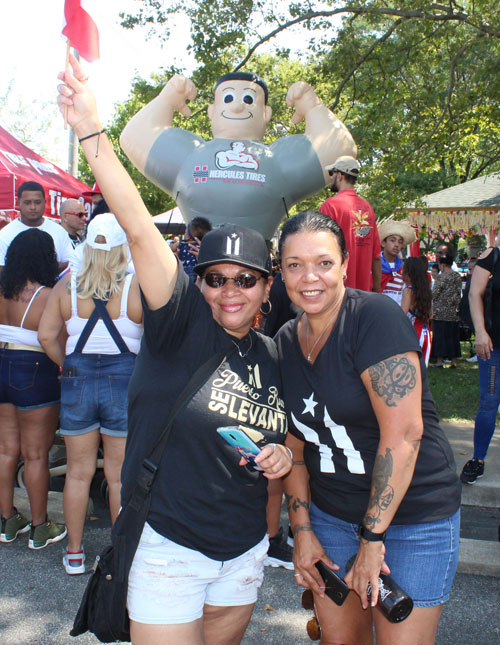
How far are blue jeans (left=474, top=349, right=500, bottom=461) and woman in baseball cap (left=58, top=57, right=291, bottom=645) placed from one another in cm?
295

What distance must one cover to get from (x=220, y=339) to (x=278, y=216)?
3.98m

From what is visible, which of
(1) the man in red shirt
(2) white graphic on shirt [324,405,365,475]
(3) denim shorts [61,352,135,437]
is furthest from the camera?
(1) the man in red shirt

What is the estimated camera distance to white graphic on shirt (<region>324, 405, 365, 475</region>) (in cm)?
195

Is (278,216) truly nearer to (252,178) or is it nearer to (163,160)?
(252,178)

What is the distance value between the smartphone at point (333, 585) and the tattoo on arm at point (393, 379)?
0.65 m

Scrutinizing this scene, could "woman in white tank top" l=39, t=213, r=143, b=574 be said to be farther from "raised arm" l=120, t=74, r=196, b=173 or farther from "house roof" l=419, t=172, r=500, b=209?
"house roof" l=419, t=172, r=500, b=209

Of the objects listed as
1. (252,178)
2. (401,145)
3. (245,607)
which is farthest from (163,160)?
(401,145)

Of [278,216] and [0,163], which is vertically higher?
[0,163]

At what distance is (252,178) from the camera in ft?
17.7

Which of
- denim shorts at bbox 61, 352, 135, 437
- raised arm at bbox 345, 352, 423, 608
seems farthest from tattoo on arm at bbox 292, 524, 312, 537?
denim shorts at bbox 61, 352, 135, 437

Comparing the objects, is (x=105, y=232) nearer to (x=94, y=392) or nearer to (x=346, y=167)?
(x=94, y=392)

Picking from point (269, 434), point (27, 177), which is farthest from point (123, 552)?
point (27, 177)

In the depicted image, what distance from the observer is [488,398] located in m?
4.46

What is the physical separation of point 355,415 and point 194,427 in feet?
1.69
